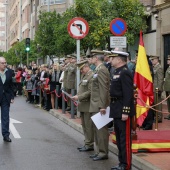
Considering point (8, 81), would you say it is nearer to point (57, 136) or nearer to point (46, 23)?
point (57, 136)

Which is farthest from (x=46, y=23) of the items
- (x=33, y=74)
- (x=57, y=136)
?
(x=57, y=136)

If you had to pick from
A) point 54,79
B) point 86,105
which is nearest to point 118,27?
point 54,79

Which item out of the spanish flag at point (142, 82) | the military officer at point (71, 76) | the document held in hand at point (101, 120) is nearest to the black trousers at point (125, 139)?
the document held in hand at point (101, 120)

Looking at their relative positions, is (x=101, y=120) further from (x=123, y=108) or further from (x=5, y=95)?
(x=5, y=95)

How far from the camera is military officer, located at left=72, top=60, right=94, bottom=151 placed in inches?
370

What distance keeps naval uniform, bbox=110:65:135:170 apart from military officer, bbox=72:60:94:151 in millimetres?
1649

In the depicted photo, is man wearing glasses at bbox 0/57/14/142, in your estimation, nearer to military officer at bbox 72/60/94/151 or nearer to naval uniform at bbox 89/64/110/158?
military officer at bbox 72/60/94/151

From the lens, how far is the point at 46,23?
Answer: 34.7 meters

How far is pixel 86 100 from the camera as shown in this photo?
9.47m

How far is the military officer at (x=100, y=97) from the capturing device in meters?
8.53

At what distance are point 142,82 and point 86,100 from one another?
1.49 metres

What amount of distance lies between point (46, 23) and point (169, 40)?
15.2 m

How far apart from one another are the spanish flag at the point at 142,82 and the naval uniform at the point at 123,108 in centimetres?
237

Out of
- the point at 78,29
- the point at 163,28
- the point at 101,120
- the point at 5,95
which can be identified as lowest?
the point at 101,120
